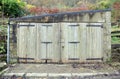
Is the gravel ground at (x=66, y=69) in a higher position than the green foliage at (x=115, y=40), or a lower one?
lower

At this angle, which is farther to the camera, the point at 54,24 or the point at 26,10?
the point at 26,10

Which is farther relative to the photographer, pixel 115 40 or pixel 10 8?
pixel 10 8

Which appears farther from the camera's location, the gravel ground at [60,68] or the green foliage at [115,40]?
the green foliage at [115,40]

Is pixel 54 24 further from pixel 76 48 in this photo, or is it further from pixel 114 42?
pixel 114 42

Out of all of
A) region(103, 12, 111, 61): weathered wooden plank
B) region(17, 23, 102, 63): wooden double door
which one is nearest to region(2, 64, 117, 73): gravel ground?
region(17, 23, 102, 63): wooden double door

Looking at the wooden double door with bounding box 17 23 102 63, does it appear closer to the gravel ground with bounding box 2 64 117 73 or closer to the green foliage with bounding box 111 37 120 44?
the gravel ground with bounding box 2 64 117 73

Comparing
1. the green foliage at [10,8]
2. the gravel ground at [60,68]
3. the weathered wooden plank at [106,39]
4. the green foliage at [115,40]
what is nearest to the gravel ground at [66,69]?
the gravel ground at [60,68]

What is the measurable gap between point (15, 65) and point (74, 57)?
2.52 m

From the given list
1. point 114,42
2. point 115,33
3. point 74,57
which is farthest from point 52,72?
point 115,33

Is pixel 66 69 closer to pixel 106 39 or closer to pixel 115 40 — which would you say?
pixel 106 39

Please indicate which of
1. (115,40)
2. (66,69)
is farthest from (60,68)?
(115,40)

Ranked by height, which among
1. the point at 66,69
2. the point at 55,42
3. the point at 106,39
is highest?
the point at 106,39

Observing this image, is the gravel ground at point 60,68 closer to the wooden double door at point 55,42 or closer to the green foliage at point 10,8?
the wooden double door at point 55,42

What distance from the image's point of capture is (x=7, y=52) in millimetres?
11414
